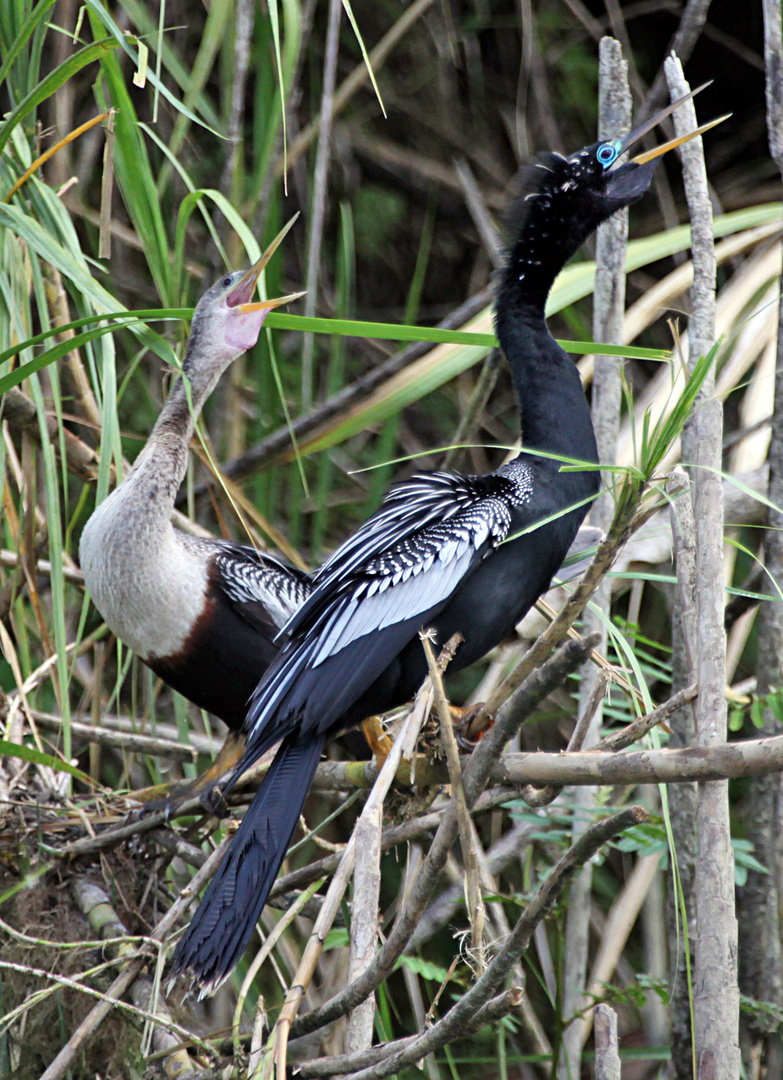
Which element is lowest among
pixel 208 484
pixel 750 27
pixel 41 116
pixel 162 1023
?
pixel 162 1023

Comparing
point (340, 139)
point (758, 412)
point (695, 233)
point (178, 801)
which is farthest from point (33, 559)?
point (340, 139)

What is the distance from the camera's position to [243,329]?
8.43ft

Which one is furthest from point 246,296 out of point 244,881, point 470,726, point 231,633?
point 244,881

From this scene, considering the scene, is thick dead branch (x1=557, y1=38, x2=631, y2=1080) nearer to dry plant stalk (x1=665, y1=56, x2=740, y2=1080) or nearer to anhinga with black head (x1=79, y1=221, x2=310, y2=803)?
dry plant stalk (x1=665, y1=56, x2=740, y2=1080)

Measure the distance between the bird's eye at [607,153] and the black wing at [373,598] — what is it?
2.49 ft

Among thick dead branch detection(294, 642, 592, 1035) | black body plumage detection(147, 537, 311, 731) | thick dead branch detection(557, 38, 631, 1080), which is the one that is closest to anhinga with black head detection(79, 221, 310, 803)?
black body plumage detection(147, 537, 311, 731)

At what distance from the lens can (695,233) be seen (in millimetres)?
1568

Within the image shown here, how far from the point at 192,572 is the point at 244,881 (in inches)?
39.3

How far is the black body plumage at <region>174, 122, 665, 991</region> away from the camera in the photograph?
165 centimetres

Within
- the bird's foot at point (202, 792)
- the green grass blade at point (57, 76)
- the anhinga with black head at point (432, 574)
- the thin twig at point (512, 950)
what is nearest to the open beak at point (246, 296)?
the anhinga with black head at point (432, 574)

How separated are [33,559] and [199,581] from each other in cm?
38

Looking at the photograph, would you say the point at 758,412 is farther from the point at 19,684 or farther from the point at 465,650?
the point at 19,684

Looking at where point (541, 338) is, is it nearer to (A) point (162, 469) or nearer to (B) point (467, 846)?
(A) point (162, 469)

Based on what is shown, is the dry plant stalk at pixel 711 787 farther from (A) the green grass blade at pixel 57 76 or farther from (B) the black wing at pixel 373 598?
(A) the green grass blade at pixel 57 76
